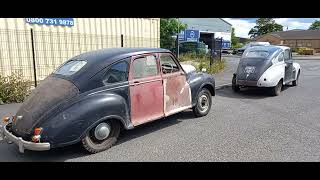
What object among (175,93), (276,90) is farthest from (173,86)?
(276,90)

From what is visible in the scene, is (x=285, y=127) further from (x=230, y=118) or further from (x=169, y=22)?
(x=169, y=22)

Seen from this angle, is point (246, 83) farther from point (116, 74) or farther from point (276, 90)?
point (116, 74)

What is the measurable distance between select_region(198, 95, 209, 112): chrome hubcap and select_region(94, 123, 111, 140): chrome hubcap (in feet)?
8.27

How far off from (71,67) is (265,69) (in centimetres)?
625

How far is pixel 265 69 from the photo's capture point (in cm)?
849

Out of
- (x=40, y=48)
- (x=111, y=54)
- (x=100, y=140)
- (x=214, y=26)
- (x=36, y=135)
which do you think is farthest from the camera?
(x=214, y=26)

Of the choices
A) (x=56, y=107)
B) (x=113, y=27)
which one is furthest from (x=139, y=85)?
(x=113, y=27)

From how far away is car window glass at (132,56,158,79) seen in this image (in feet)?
15.7

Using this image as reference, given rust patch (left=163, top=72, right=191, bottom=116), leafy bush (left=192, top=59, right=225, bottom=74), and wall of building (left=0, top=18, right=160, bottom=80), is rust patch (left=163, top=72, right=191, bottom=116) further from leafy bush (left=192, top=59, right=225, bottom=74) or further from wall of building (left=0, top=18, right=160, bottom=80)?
leafy bush (left=192, top=59, right=225, bottom=74)

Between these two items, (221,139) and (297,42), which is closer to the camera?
(221,139)

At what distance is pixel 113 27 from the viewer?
1180 cm

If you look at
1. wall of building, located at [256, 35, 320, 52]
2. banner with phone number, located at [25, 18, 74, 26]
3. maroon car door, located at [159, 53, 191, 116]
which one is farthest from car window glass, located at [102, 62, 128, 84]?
wall of building, located at [256, 35, 320, 52]

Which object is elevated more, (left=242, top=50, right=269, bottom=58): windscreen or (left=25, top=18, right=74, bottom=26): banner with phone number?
(left=25, top=18, right=74, bottom=26): banner with phone number
